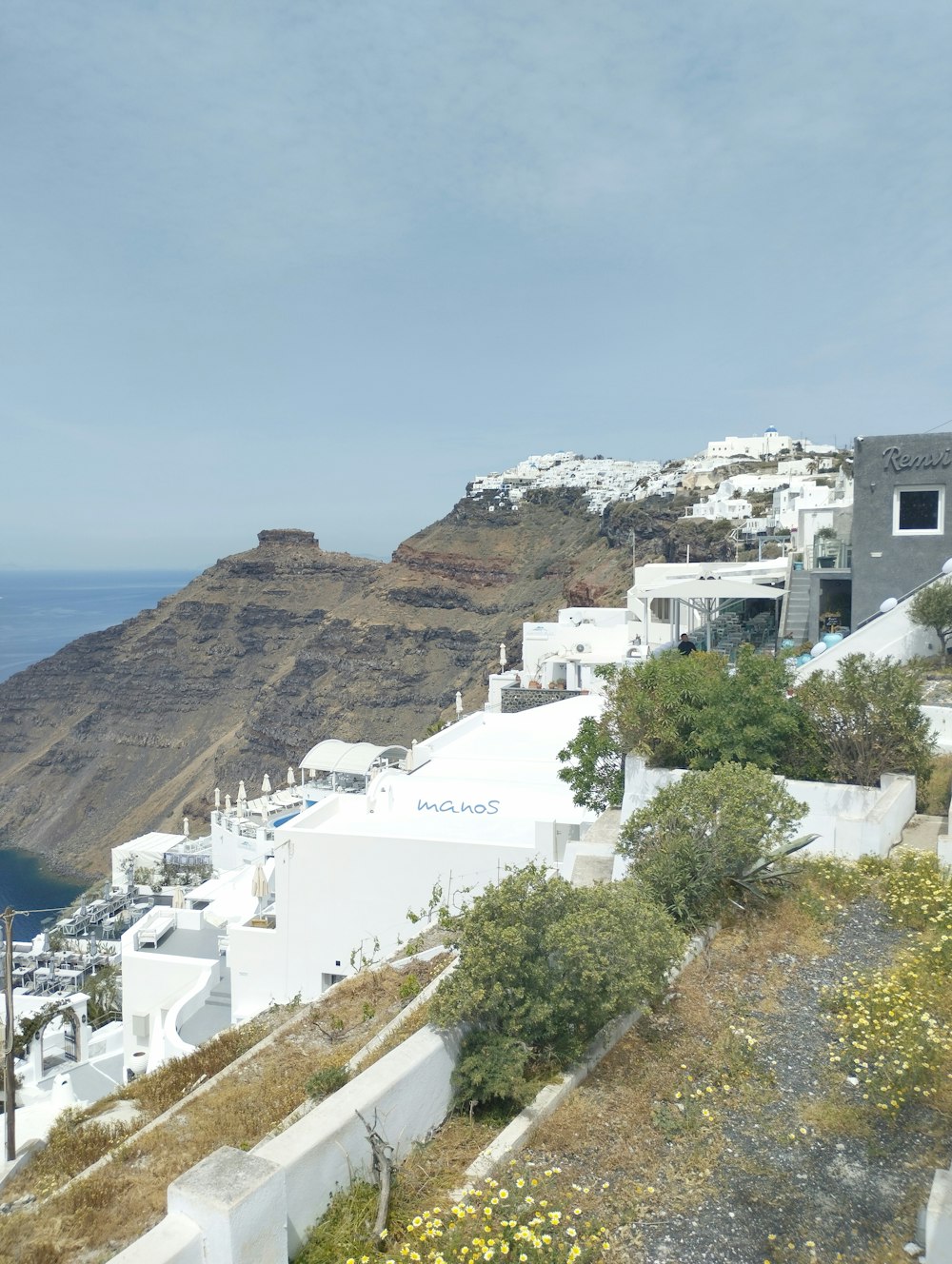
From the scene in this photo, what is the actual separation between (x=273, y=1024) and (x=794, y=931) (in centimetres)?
498

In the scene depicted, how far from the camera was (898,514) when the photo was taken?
1734 cm

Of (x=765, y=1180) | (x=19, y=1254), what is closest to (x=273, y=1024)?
(x=19, y=1254)

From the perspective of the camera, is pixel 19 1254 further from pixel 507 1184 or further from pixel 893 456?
pixel 893 456

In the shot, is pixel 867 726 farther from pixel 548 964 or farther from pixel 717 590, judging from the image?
pixel 717 590

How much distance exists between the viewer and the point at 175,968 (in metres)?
15.5

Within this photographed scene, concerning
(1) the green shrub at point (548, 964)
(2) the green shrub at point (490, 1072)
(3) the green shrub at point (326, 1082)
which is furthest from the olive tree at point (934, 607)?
(3) the green shrub at point (326, 1082)

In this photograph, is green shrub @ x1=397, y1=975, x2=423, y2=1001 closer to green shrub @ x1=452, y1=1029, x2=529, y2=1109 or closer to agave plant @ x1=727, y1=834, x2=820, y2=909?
green shrub @ x1=452, y1=1029, x2=529, y2=1109

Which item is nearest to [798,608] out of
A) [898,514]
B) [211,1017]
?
[898,514]

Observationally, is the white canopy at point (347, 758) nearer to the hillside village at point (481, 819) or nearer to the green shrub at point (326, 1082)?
the hillside village at point (481, 819)

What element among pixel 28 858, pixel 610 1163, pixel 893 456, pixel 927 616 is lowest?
pixel 28 858

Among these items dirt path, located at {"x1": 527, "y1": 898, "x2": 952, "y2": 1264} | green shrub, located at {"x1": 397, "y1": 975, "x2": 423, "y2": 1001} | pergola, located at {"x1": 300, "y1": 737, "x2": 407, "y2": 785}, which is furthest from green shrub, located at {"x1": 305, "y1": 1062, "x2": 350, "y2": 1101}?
pergola, located at {"x1": 300, "y1": 737, "x2": 407, "y2": 785}

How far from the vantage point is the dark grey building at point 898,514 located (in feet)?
55.3

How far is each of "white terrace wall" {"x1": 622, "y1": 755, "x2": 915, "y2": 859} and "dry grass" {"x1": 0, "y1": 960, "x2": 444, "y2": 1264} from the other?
344 cm

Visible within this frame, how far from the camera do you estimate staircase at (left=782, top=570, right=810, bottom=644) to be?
63.3 ft
